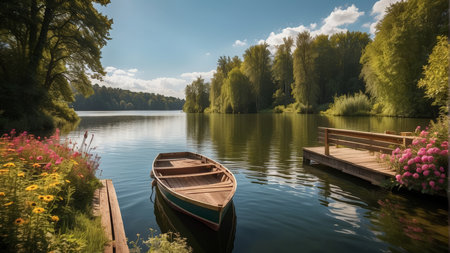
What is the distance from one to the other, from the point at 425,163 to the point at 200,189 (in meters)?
6.02

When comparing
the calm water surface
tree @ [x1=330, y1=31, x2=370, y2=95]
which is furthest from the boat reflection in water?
tree @ [x1=330, y1=31, x2=370, y2=95]

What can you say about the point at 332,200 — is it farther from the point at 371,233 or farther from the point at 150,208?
the point at 150,208

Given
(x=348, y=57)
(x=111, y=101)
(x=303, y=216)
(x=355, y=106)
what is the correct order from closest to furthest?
(x=303, y=216), (x=355, y=106), (x=348, y=57), (x=111, y=101)

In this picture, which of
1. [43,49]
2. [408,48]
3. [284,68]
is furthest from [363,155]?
[284,68]

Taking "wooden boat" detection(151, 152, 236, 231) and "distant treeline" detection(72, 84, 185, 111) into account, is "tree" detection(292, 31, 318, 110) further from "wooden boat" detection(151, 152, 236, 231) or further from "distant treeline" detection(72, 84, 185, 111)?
"distant treeline" detection(72, 84, 185, 111)

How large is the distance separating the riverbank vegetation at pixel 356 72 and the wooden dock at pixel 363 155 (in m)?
7.16

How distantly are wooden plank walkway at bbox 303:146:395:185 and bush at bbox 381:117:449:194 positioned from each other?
0.46 m

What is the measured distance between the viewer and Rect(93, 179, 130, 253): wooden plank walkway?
3951mm

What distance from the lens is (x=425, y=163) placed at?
6730 millimetres

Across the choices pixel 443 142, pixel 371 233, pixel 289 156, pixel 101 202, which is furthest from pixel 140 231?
pixel 289 156

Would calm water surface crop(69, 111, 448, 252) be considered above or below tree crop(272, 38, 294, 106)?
below

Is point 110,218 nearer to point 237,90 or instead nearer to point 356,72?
point 237,90

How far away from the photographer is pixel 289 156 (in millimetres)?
13625

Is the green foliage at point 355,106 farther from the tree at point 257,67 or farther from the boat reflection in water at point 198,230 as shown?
the boat reflection in water at point 198,230
